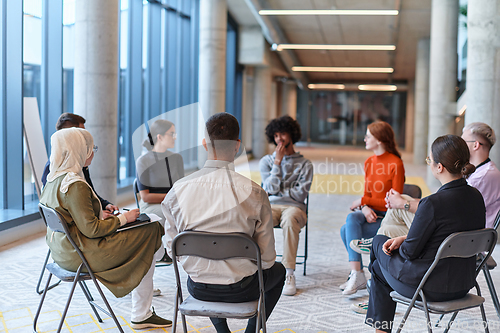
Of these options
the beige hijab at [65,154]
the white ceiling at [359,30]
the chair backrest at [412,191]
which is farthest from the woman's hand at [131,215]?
the white ceiling at [359,30]

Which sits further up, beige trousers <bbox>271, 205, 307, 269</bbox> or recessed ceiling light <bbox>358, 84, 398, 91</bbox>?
recessed ceiling light <bbox>358, 84, 398, 91</bbox>

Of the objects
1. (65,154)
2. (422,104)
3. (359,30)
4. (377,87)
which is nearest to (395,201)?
(65,154)

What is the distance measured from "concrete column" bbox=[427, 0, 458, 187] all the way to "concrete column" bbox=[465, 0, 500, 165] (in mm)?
4157

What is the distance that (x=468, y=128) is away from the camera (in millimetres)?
3543

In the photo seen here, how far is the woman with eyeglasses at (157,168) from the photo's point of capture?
383 centimetres

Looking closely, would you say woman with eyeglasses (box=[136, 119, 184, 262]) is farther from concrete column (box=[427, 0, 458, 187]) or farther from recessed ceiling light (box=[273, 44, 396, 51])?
recessed ceiling light (box=[273, 44, 396, 51])

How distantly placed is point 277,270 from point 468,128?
81.7 inches

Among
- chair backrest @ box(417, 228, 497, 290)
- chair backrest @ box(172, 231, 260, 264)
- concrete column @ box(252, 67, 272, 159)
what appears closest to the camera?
chair backrest @ box(172, 231, 260, 264)

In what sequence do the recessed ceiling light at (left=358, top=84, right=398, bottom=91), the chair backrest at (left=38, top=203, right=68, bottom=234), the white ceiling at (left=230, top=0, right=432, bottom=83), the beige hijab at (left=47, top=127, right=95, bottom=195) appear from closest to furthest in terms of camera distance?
the chair backrest at (left=38, top=203, right=68, bottom=234) < the beige hijab at (left=47, top=127, right=95, bottom=195) < the white ceiling at (left=230, top=0, right=432, bottom=83) < the recessed ceiling light at (left=358, top=84, right=398, bottom=91)

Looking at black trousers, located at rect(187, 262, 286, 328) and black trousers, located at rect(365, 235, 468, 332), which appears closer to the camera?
black trousers, located at rect(187, 262, 286, 328)

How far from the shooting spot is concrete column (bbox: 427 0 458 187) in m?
9.55

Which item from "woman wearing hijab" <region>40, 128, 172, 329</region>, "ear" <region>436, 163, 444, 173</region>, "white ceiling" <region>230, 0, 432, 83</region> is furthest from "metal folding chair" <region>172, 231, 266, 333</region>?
"white ceiling" <region>230, 0, 432, 83</region>

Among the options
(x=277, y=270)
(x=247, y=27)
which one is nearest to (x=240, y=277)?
(x=277, y=270)

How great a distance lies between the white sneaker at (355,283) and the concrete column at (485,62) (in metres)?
2.82
